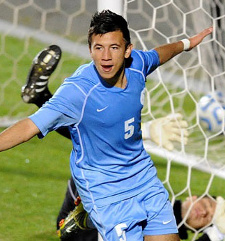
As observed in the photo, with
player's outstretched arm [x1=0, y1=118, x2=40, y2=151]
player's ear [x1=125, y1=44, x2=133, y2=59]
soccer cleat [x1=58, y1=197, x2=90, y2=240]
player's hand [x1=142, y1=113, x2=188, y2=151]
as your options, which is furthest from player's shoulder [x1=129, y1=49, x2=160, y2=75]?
soccer cleat [x1=58, y1=197, x2=90, y2=240]

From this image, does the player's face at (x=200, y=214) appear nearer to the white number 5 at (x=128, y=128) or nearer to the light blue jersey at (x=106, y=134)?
the light blue jersey at (x=106, y=134)

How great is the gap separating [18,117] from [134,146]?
3579mm

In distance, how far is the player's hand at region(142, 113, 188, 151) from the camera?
16.5 ft

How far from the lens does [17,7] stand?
9.38 meters

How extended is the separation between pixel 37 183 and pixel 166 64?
5.52 ft

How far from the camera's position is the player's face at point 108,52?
383cm

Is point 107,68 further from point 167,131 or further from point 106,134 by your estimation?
point 167,131

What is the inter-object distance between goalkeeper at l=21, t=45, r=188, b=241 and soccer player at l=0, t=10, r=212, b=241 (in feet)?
2.71

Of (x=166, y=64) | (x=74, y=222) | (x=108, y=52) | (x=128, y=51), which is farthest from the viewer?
(x=166, y=64)

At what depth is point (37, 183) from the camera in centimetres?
621

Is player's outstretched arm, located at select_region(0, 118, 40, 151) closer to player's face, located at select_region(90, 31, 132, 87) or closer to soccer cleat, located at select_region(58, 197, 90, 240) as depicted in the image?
player's face, located at select_region(90, 31, 132, 87)

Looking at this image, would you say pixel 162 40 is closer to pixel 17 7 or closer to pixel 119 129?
pixel 17 7

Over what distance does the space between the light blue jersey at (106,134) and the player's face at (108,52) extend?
0.34ft

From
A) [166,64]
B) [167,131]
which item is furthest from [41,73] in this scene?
[166,64]
